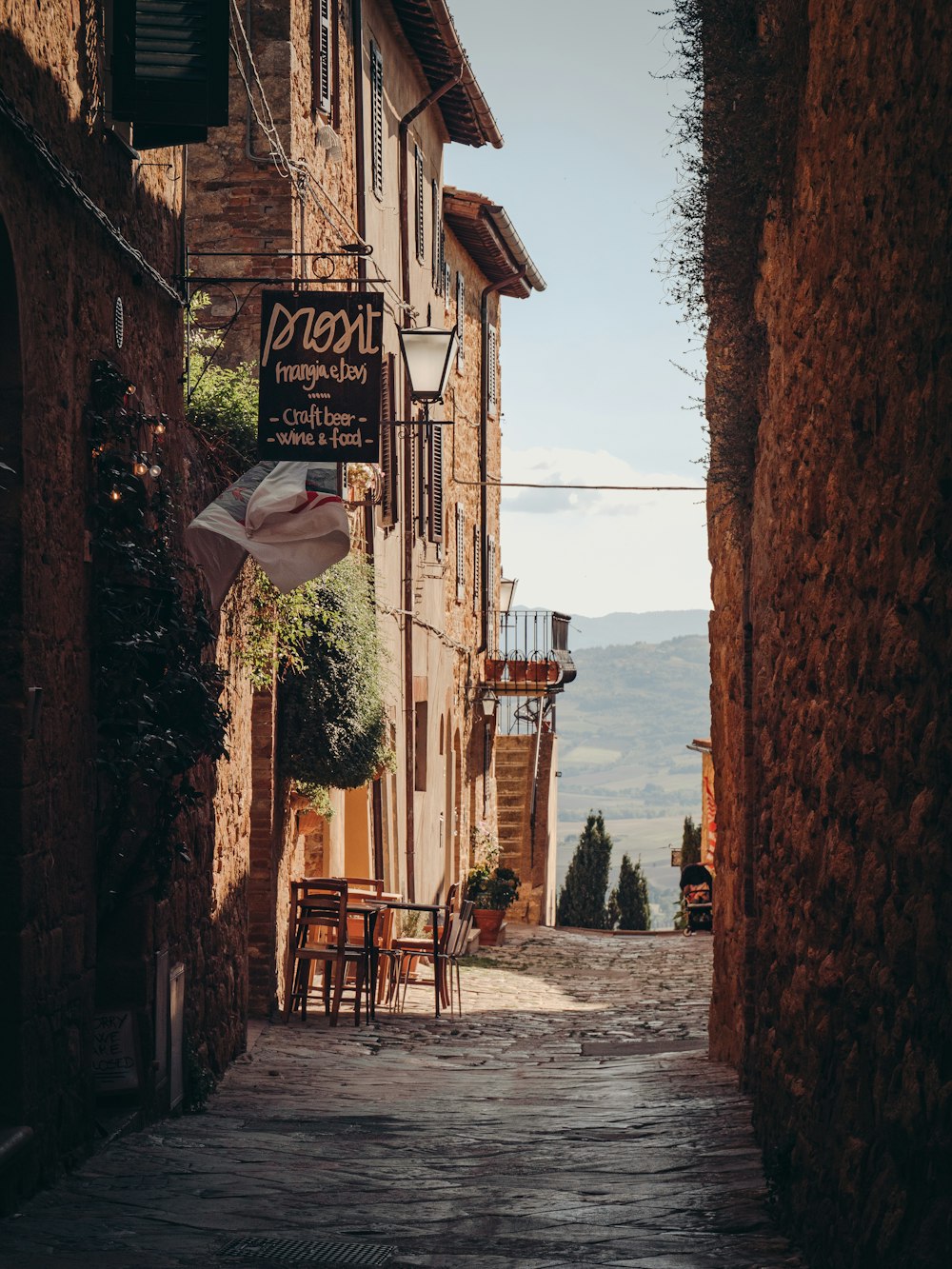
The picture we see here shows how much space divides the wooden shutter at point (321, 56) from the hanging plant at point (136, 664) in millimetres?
6518

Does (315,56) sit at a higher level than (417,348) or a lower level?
higher

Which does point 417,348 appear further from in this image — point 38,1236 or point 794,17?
point 38,1236

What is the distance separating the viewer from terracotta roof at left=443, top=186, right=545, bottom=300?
21.0 m

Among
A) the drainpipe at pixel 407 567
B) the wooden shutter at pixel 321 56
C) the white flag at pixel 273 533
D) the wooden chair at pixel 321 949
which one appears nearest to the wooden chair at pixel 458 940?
the wooden chair at pixel 321 949

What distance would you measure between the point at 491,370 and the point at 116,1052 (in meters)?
19.4

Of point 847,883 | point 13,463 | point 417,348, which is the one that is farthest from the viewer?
point 417,348

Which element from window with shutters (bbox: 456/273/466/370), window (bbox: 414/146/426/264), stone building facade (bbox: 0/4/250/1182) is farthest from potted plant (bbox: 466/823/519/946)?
stone building facade (bbox: 0/4/250/1182)

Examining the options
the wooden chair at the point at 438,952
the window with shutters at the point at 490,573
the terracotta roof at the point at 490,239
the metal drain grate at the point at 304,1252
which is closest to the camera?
the metal drain grate at the point at 304,1252

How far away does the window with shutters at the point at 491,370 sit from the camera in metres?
25.0

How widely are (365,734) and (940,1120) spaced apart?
27.9ft

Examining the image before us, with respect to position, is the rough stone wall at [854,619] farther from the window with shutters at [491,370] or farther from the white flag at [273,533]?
the window with shutters at [491,370]

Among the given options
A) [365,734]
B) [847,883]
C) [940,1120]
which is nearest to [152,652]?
[847,883]

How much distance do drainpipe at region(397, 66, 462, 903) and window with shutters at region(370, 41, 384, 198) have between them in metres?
1.14

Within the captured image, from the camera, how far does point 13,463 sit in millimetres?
5766
